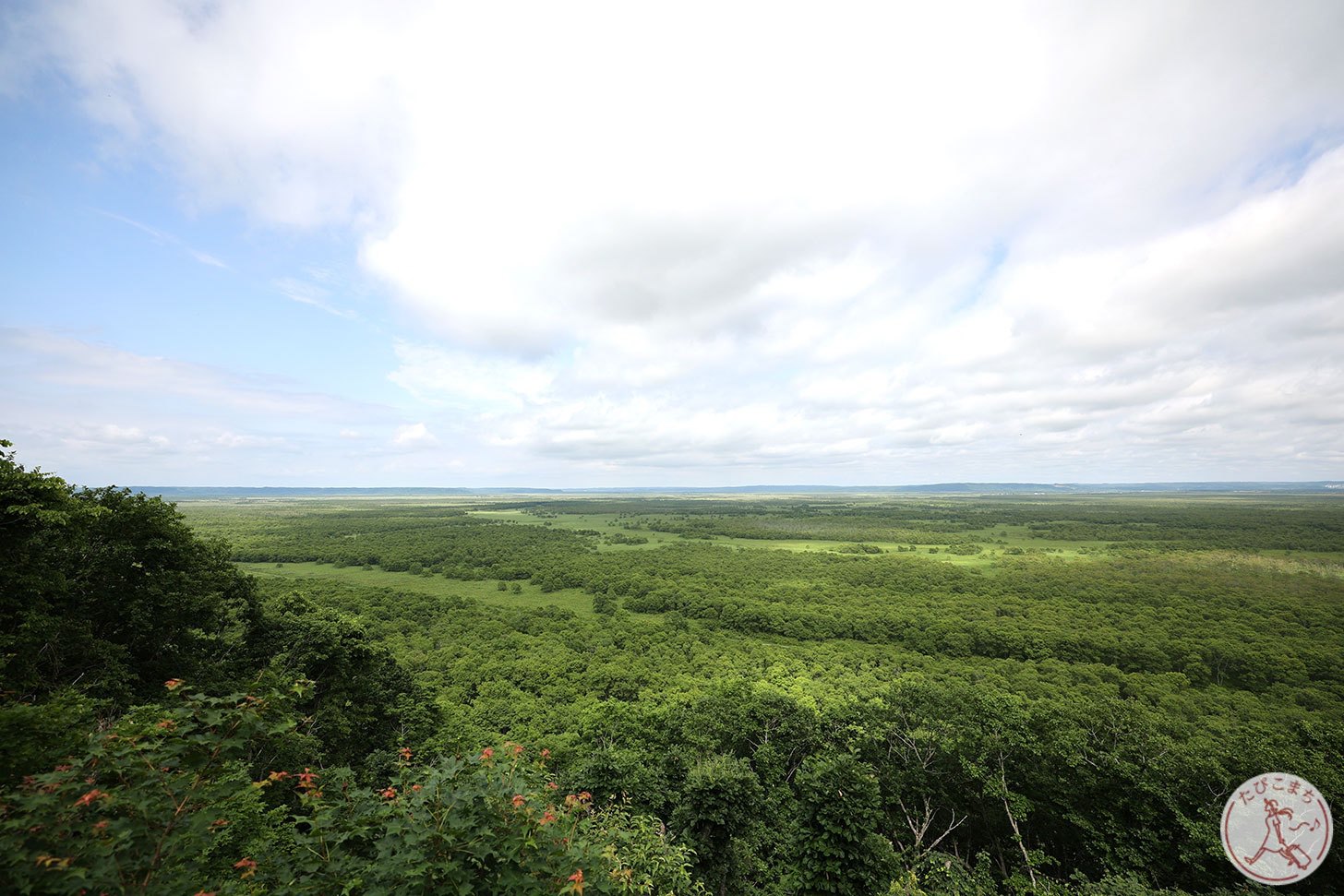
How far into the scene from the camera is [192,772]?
502cm

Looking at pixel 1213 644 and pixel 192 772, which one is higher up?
pixel 192 772

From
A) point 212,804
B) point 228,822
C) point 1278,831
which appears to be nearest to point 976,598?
point 1278,831

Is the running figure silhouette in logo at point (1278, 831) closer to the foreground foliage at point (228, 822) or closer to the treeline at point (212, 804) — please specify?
the treeline at point (212, 804)

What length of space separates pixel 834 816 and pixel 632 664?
110ft

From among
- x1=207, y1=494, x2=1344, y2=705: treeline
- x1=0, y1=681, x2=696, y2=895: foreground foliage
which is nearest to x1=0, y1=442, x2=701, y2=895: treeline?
x1=0, y1=681, x2=696, y2=895: foreground foliage

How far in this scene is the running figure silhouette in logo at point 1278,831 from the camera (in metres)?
13.2

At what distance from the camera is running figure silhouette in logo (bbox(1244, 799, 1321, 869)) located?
43.3 feet

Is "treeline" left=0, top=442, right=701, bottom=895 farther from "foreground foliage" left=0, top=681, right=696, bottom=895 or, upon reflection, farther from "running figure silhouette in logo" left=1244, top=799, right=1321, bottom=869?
"running figure silhouette in logo" left=1244, top=799, right=1321, bottom=869

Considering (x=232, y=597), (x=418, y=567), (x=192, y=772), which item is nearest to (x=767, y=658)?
(x=232, y=597)

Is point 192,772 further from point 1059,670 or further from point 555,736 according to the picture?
point 1059,670

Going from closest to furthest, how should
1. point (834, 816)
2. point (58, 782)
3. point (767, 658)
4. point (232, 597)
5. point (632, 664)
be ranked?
point (58, 782) → point (834, 816) → point (232, 597) → point (632, 664) → point (767, 658)

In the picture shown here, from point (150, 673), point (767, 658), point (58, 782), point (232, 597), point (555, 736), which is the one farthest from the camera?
point (767, 658)

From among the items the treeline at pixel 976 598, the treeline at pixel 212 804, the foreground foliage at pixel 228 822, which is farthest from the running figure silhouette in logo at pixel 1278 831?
the treeline at pixel 976 598

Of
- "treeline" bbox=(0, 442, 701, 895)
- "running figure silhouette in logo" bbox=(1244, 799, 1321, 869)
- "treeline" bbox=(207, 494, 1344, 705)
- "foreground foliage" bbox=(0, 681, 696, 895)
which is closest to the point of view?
"foreground foliage" bbox=(0, 681, 696, 895)
